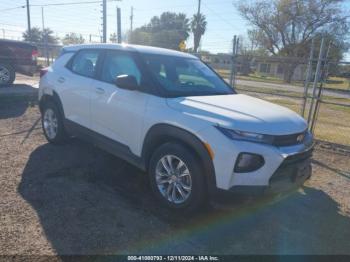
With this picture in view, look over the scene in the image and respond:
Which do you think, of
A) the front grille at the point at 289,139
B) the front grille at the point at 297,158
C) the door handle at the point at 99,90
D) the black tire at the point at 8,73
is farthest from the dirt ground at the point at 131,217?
the black tire at the point at 8,73

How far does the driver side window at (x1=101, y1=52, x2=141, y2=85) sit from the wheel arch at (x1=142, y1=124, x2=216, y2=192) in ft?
2.68

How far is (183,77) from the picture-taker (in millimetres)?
4250

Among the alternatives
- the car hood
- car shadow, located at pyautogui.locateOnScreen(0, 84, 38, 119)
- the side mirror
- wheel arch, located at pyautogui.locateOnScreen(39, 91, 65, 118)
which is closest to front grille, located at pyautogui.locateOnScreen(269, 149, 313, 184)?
the car hood

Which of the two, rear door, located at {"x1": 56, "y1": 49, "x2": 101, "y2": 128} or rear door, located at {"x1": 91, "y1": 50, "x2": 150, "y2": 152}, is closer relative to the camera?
rear door, located at {"x1": 91, "y1": 50, "x2": 150, "y2": 152}

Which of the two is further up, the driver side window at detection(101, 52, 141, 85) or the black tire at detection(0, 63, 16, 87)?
the driver side window at detection(101, 52, 141, 85)

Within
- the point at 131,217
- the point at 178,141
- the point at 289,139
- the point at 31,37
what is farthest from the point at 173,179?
the point at 31,37

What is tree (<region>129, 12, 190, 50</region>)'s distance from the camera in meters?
64.2

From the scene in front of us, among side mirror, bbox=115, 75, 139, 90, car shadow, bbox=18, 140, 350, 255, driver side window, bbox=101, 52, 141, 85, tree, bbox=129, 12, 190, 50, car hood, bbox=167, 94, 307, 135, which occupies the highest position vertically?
tree, bbox=129, 12, 190, 50

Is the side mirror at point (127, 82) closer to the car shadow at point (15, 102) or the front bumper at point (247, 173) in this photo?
the front bumper at point (247, 173)

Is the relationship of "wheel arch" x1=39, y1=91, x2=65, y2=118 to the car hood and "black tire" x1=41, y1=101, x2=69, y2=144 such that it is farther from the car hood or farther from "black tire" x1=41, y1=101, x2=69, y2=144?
the car hood

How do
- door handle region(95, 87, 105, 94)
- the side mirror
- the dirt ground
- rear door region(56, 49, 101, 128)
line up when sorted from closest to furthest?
the dirt ground
the side mirror
door handle region(95, 87, 105, 94)
rear door region(56, 49, 101, 128)

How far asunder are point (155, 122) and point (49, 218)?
1522mm

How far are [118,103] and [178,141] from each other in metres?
1.07

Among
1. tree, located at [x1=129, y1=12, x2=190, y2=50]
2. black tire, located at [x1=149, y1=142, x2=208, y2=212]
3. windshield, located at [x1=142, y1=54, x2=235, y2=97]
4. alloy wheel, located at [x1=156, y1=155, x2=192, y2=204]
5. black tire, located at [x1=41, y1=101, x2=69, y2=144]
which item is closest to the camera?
black tire, located at [x1=149, y1=142, x2=208, y2=212]
